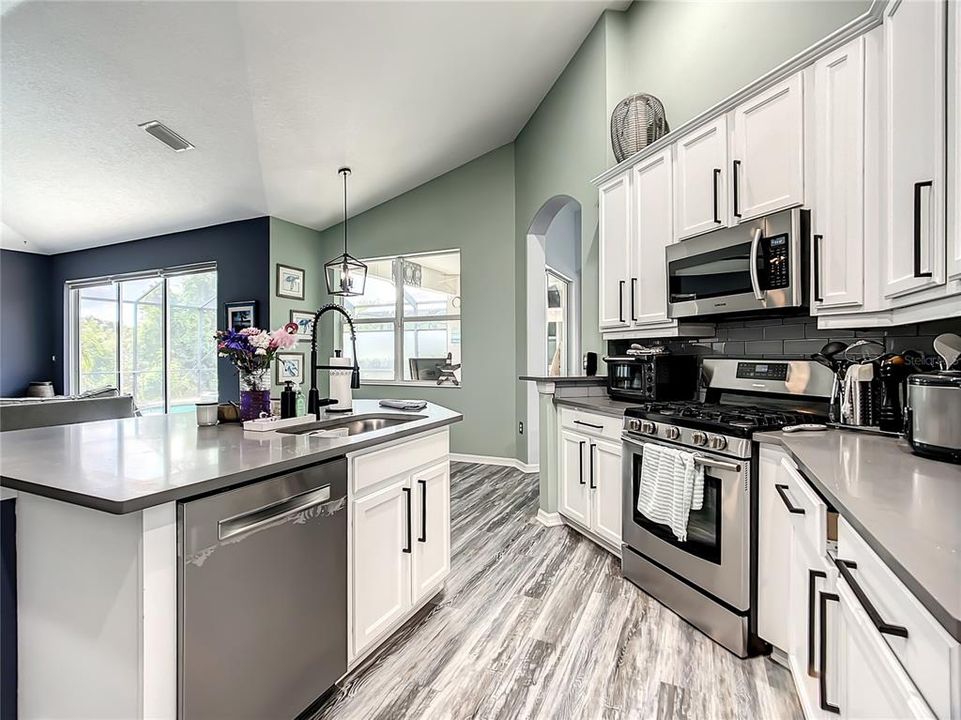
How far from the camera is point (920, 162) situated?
138 cm

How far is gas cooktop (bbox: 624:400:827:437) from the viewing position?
1862 millimetres

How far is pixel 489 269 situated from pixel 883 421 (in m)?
4.11

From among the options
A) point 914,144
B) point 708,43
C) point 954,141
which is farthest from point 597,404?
point 708,43

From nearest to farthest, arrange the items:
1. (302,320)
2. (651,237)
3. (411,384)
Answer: (651,237) < (411,384) < (302,320)

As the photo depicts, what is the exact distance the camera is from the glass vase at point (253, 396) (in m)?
1.96

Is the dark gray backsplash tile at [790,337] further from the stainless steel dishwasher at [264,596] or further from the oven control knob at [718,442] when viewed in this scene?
the stainless steel dishwasher at [264,596]

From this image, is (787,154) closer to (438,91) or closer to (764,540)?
(764,540)

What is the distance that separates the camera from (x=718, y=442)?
192cm

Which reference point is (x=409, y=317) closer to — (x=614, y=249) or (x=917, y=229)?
(x=614, y=249)

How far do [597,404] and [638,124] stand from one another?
1.85 metres

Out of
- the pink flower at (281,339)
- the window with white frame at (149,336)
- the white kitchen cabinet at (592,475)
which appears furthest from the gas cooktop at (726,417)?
the window with white frame at (149,336)

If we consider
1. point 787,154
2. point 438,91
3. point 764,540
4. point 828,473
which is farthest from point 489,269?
point 828,473

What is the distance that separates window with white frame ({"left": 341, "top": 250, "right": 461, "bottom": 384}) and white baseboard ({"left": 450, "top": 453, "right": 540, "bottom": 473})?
99 centimetres

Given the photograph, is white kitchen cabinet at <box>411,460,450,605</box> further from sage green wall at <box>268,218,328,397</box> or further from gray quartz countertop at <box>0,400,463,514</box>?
sage green wall at <box>268,218,328,397</box>
